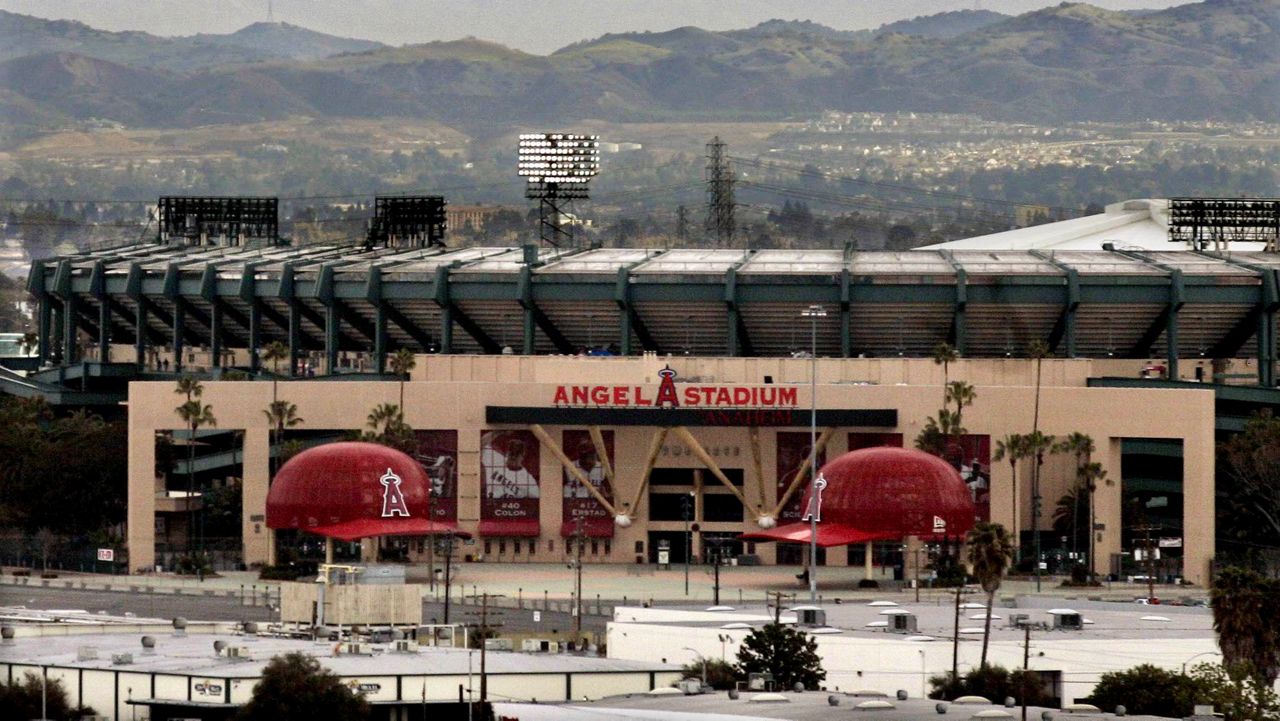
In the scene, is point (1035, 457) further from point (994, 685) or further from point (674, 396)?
point (994, 685)

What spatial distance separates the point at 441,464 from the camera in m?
162

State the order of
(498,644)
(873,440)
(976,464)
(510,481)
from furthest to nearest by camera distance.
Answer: (510,481) → (873,440) → (976,464) → (498,644)

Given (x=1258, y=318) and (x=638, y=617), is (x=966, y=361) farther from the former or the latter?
(x=638, y=617)

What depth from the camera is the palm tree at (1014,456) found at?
501 ft

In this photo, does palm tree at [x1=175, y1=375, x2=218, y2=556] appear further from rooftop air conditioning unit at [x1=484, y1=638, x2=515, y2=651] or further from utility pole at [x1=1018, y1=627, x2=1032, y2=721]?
utility pole at [x1=1018, y1=627, x2=1032, y2=721]

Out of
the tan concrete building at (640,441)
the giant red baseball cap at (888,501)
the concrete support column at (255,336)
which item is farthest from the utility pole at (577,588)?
the concrete support column at (255,336)

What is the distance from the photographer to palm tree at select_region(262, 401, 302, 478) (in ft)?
527

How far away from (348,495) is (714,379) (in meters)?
26.4

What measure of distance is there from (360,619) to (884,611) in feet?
63.5

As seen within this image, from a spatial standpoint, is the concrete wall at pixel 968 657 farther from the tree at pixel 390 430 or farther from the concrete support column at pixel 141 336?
the concrete support column at pixel 141 336

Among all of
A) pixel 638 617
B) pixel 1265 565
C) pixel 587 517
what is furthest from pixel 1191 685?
pixel 587 517

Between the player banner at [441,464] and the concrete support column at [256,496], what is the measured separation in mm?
8073

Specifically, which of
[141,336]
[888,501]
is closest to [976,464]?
[888,501]

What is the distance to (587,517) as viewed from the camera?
6368 inches
